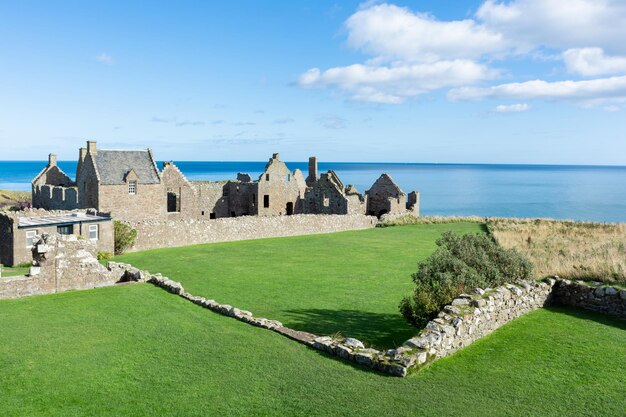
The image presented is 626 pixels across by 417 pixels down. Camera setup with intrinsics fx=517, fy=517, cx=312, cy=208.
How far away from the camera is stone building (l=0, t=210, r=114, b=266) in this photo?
26516 millimetres

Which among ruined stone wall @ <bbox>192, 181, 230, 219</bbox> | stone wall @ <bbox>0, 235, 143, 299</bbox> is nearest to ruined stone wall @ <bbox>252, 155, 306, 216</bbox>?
ruined stone wall @ <bbox>192, 181, 230, 219</bbox>

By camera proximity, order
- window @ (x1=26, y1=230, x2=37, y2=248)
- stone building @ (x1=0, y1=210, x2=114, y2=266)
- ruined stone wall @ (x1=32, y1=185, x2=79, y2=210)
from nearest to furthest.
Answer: stone building @ (x1=0, y1=210, x2=114, y2=266), window @ (x1=26, y1=230, x2=37, y2=248), ruined stone wall @ (x1=32, y1=185, x2=79, y2=210)

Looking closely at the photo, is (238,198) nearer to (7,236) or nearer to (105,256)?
(105,256)

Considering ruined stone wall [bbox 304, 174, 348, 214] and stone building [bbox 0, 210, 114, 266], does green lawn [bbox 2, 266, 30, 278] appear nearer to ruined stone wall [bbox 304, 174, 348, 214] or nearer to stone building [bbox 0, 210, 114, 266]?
stone building [bbox 0, 210, 114, 266]

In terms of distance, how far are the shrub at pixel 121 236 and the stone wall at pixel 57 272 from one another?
12.0 meters

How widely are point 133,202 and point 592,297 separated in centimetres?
3305

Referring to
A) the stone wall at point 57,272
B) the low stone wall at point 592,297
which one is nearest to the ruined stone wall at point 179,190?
the stone wall at point 57,272

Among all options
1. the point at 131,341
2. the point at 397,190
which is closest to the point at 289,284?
the point at 131,341

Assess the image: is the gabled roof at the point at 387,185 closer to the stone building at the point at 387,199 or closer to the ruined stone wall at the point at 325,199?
the stone building at the point at 387,199

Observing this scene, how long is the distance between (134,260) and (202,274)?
20.8ft

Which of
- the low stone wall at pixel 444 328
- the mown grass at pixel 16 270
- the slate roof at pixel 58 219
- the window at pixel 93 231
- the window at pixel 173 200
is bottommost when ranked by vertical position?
the mown grass at pixel 16 270

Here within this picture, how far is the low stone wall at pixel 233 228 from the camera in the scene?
32.8 m

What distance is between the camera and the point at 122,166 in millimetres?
40375

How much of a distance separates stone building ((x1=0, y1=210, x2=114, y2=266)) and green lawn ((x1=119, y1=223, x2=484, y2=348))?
2174mm
